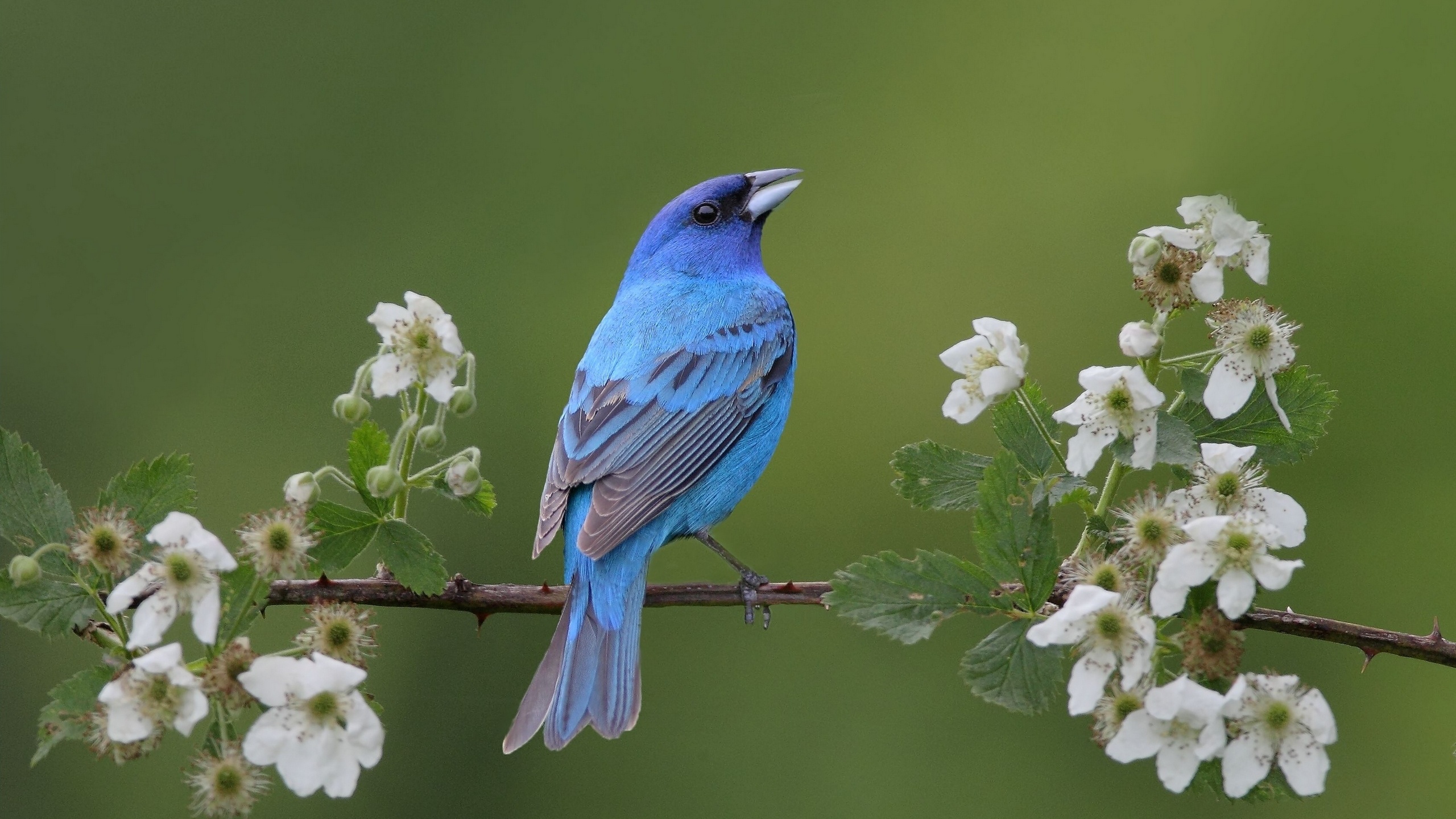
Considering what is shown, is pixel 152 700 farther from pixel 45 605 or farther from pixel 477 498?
pixel 477 498

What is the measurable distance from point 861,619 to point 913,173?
8.38m

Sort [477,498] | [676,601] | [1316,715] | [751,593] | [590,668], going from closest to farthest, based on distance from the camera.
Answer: [1316,715] < [477,498] < [751,593] < [676,601] < [590,668]

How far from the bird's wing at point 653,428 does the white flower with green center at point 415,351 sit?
1.10 meters

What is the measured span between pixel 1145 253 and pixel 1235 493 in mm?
464

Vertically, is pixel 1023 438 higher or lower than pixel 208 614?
higher

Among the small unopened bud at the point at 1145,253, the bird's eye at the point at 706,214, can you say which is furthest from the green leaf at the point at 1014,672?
the bird's eye at the point at 706,214

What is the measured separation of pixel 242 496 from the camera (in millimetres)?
9922

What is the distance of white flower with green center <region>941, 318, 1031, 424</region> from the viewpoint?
2.88 m

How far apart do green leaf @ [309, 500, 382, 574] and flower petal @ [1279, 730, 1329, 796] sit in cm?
163

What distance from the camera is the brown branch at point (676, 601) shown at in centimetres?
278

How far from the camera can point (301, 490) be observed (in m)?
2.72

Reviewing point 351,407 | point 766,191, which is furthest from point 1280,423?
point 766,191

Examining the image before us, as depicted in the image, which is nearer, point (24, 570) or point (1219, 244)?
point (24, 570)

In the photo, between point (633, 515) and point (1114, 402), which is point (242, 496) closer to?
point (633, 515)
